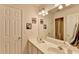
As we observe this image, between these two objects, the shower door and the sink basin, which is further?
the shower door

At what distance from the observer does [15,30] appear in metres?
1.70

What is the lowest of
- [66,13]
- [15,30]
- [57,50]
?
[57,50]

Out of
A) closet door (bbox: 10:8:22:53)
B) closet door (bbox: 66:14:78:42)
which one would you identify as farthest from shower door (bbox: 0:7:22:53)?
closet door (bbox: 66:14:78:42)

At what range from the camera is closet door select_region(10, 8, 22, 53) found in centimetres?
167

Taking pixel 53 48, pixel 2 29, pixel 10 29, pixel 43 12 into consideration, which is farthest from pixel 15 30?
pixel 53 48

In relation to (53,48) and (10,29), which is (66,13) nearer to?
(53,48)

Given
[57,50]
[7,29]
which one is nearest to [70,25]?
[57,50]

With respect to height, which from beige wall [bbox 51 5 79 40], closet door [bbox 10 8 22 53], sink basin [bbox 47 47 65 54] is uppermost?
beige wall [bbox 51 5 79 40]

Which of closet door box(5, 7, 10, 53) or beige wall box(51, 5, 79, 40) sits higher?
beige wall box(51, 5, 79, 40)

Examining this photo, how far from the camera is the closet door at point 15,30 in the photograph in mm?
1670

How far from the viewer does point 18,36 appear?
175 cm

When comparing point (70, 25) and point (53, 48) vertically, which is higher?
point (70, 25)

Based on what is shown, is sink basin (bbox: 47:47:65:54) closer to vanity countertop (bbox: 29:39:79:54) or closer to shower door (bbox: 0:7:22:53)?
vanity countertop (bbox: 29:39:79:54)

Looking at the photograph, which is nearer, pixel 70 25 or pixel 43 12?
pixel 70 25
